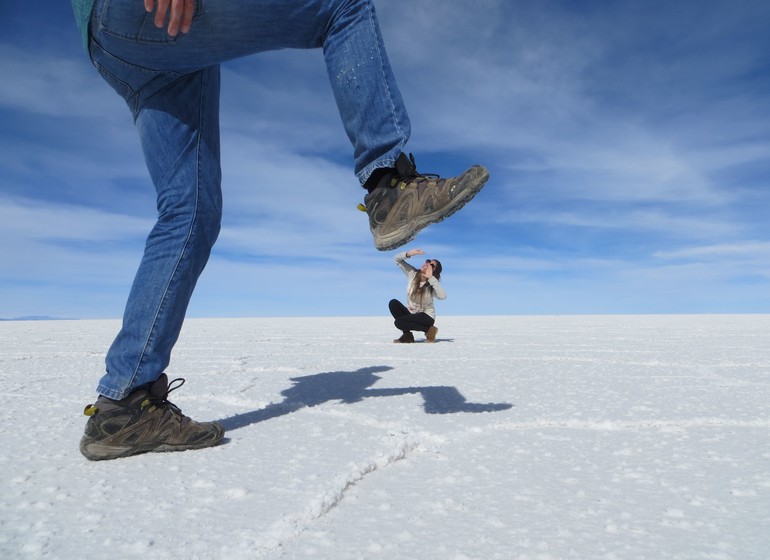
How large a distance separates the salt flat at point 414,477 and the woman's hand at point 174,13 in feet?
3.12

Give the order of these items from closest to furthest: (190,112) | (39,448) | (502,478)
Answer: (502,478)
(39,448)
(190,112)

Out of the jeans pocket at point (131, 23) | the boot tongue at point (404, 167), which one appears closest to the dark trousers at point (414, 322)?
the boot tongue at point (404, 167)

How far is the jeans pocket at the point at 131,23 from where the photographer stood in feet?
3.71

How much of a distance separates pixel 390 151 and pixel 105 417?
95 cm

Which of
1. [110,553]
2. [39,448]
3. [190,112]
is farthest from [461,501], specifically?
[190,112]

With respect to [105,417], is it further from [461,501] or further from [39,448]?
[461,501]

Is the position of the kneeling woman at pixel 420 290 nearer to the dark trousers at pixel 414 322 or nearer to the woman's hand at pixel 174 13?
the dark trousers at pixel 414 322

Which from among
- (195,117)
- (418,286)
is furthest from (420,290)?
(195,117)

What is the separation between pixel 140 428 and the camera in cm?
129

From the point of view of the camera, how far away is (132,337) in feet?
4.33

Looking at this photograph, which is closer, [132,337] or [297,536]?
[297,536]

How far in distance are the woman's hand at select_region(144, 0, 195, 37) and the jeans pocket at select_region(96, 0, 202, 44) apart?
0.04m

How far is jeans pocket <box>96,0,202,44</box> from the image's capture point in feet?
3.71

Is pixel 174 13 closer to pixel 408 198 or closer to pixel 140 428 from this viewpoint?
pixel 408 198
